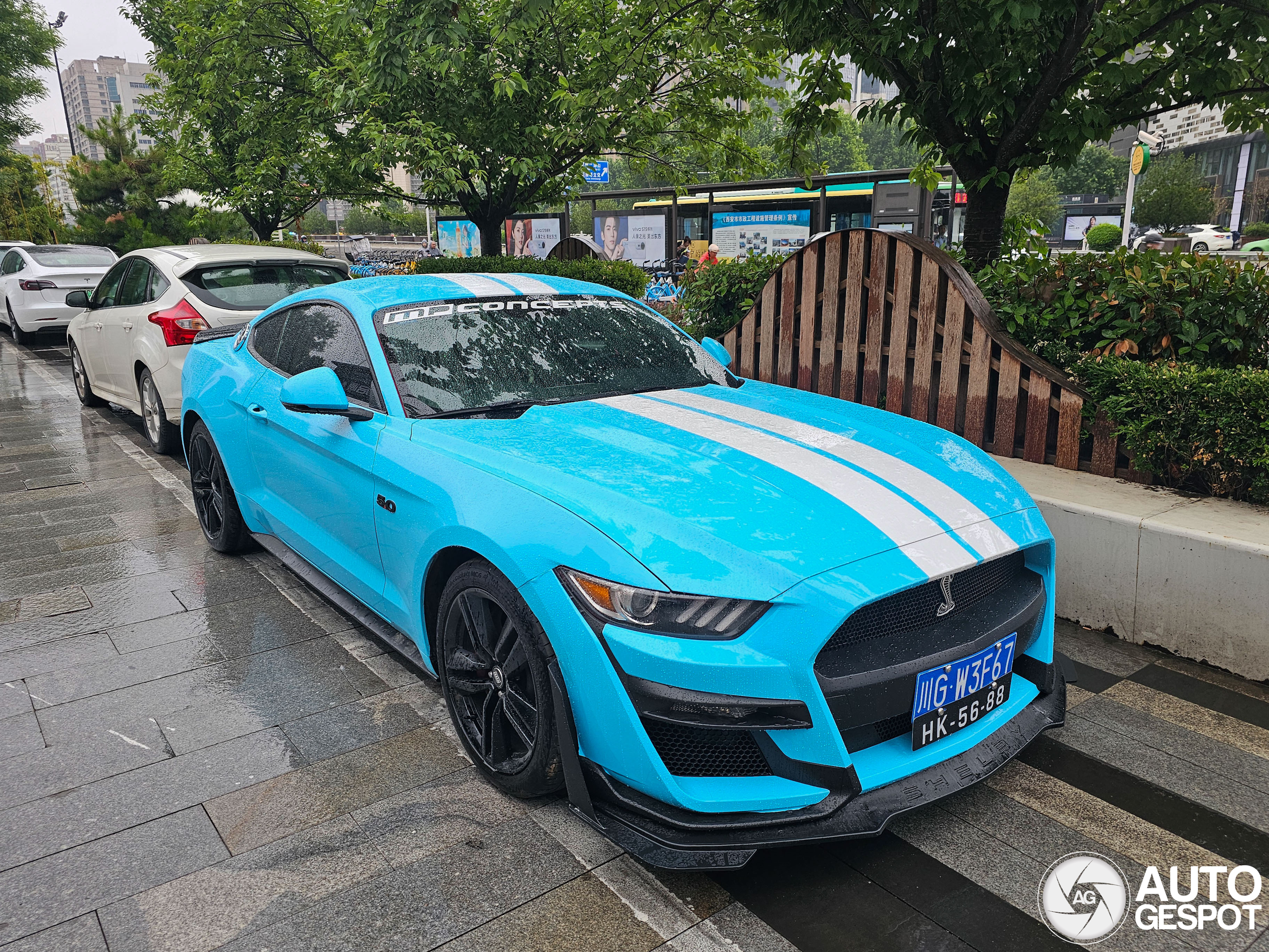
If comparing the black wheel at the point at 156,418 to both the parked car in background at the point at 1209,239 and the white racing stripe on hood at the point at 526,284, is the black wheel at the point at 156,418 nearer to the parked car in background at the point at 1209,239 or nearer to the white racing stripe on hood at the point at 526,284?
the white racing stripe on hood at the point at 526,284

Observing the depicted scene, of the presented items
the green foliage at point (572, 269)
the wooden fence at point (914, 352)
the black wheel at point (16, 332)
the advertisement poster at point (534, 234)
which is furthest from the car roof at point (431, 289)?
the advertisement poster at point (534, 234)

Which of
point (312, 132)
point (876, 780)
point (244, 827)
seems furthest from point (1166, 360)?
point (312, 132)

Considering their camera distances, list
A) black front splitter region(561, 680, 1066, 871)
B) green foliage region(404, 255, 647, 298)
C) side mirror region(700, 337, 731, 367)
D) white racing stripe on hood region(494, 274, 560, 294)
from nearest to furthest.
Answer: black front splitter region(561, 680, 1066, 871) < white racing stripe on hood region(494, 274, 560, 294) < side mirror region(700, 337, 731, 367) < green foliage region(404, 255, 647, 298)

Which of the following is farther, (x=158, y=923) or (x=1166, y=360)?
(x=1166, y=360)

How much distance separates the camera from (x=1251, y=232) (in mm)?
53312

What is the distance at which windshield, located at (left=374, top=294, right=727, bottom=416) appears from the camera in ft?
11.8

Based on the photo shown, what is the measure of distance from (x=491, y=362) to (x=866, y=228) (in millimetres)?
3320

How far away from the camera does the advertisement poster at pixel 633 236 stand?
23469 mm

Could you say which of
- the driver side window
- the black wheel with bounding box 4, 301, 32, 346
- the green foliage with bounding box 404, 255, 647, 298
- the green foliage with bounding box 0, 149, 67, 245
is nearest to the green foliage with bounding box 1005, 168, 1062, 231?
the green foliage with bounding box 0, 149, 67, 245

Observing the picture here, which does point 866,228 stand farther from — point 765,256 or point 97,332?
point 97,332

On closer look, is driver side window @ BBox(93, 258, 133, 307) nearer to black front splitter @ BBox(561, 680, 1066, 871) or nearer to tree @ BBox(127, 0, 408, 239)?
tree @ BBox(127, 0, 408, 239)

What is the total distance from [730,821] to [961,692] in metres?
0.77

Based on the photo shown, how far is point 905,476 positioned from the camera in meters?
2.95

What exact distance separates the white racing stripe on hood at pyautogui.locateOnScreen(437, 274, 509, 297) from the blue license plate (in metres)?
2.49
